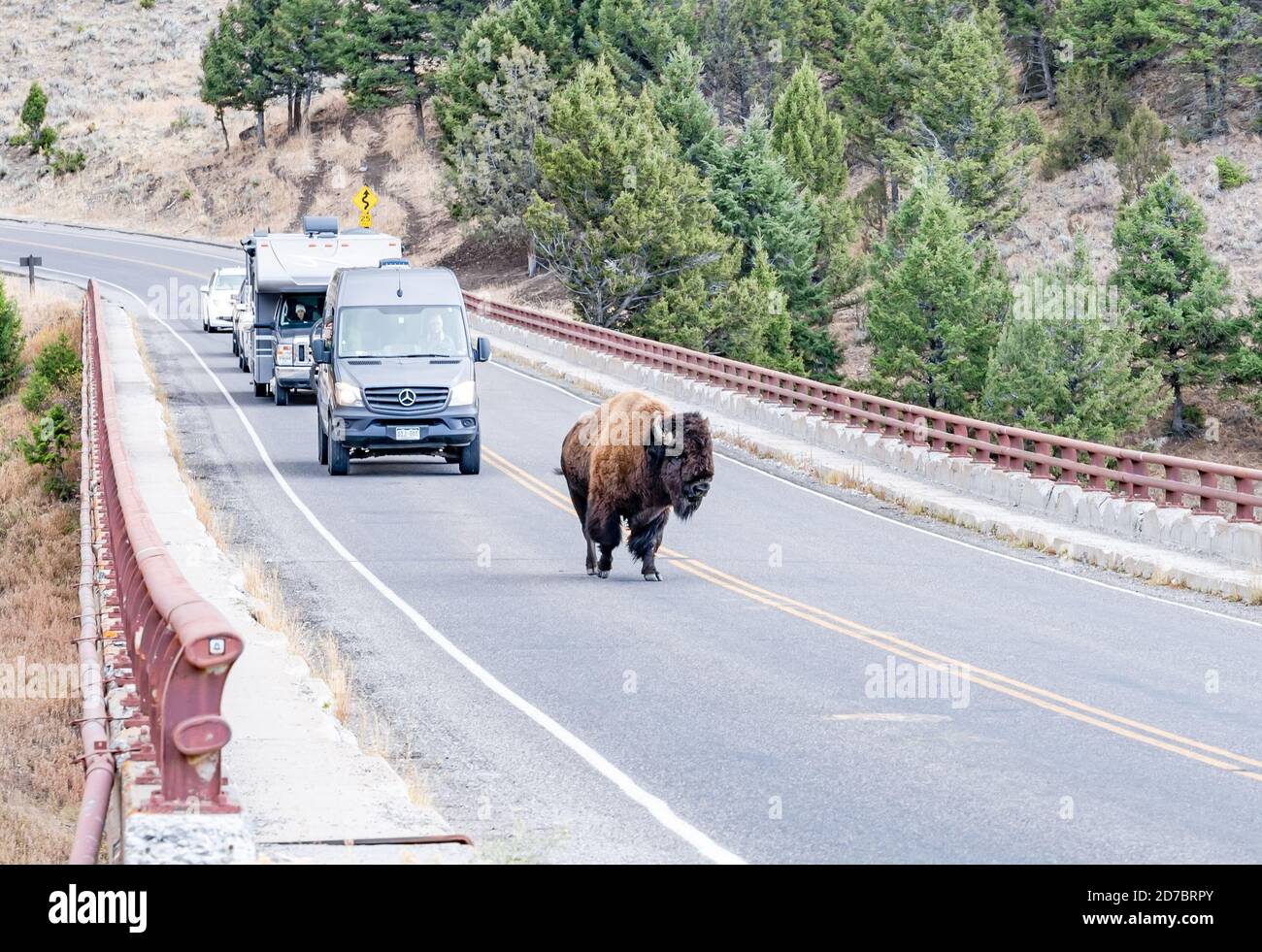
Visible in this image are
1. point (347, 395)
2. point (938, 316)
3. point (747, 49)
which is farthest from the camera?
point (747, 49)

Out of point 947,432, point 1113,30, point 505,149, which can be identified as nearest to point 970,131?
point 1113,30

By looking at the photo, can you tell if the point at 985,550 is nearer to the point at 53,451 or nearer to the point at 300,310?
the point at 300,310

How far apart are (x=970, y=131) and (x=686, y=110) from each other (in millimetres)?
11640

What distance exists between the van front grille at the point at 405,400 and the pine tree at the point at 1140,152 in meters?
50.5

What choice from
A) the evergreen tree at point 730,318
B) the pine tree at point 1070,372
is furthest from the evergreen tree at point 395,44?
the pine tree at point 1070,372

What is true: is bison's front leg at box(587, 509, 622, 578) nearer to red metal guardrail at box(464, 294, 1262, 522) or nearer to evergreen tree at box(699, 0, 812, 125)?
red metal guardrail at box(464, 294, 1262, 522)

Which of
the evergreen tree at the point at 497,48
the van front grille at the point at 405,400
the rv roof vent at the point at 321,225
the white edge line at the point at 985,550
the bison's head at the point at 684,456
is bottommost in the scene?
the white edge line at the point at 985,550

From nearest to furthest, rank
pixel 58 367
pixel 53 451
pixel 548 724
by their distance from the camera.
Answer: pixel 548 724 → pixel 53 451 → pixel 58 367

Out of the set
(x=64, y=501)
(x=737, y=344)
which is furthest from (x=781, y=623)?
(x=737, y=344)

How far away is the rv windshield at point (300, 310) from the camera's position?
35.1 meters

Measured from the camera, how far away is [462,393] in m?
26.2

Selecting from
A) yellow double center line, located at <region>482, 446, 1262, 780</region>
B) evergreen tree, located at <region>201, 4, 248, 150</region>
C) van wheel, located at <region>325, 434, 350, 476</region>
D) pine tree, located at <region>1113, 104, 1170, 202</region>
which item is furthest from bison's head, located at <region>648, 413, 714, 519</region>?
evergreen tree, located at <region>201, 4, 248, 150</region>

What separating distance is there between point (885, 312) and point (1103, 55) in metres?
29.1

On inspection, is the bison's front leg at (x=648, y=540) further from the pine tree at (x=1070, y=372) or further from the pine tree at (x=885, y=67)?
the pine tree at (x=885, y=67)
